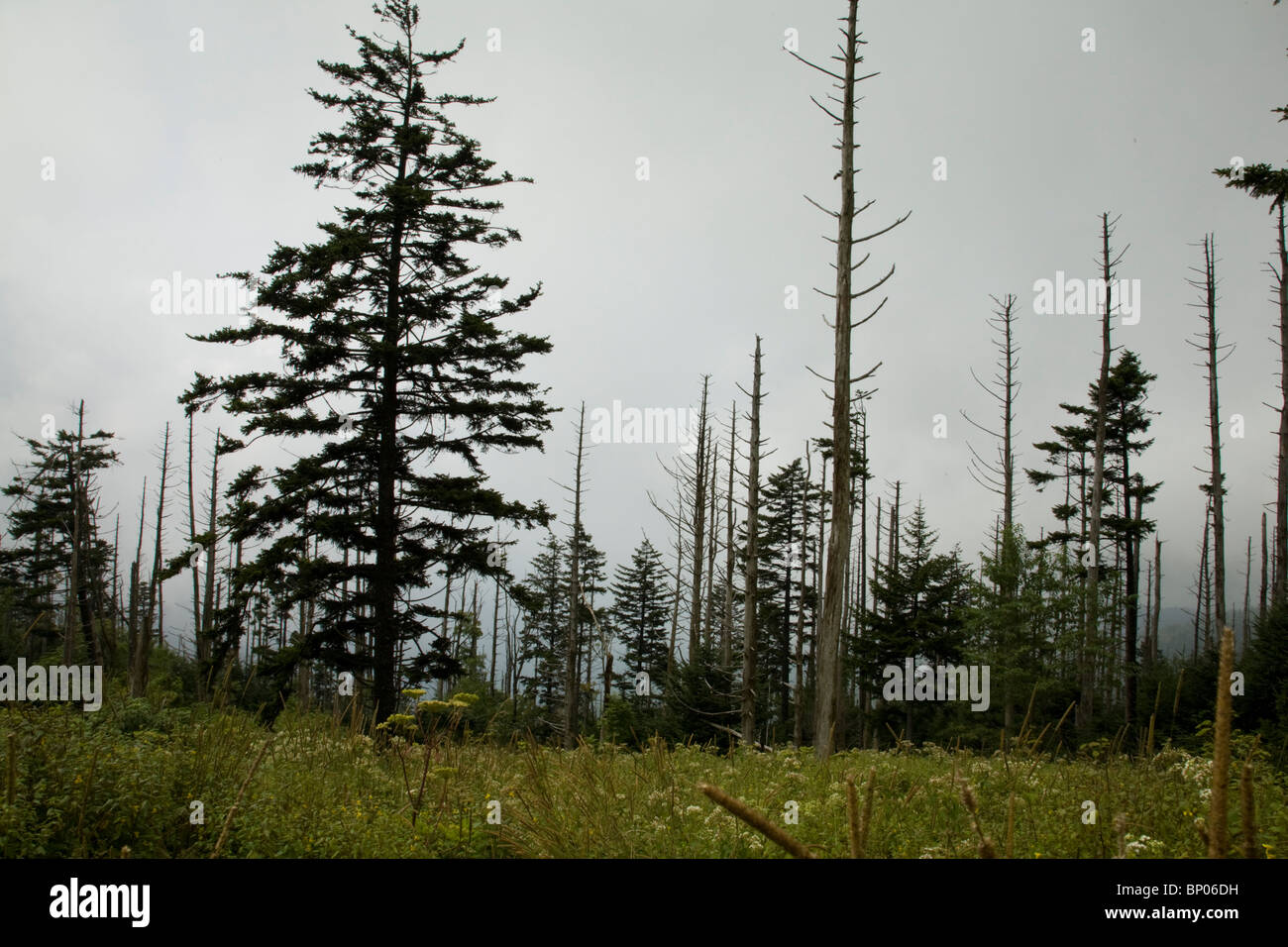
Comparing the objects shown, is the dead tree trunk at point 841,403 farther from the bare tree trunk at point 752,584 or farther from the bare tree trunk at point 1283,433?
the bare tree trunk at point 1283,433

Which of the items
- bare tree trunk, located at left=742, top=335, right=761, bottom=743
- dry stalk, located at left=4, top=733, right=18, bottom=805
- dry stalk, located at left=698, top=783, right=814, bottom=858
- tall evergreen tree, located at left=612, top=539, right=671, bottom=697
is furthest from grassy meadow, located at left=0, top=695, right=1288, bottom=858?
tall evergreen tree, located at left=612, top=539, right=671, bottom=697

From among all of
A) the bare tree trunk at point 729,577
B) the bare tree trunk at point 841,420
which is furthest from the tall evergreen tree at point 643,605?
the bare tree trunk at point 841,420

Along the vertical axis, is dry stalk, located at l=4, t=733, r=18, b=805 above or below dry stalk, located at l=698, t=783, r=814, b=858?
below

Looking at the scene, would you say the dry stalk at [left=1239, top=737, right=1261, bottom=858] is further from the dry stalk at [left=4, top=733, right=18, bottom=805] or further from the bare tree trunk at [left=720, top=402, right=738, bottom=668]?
the bare tree trunk at [left=720, top=402, right=738, bottom=668]

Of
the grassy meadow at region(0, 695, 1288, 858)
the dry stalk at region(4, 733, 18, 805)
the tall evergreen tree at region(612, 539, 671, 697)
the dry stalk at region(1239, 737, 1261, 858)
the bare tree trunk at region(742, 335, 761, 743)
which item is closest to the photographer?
the dry stalk at region(1239, 737, 1261, 858)

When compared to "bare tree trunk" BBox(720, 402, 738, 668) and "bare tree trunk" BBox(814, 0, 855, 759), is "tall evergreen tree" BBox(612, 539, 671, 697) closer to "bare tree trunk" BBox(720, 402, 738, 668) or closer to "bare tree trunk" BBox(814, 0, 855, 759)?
"bare tree trunk" BBox(720, 402, 738, 668)

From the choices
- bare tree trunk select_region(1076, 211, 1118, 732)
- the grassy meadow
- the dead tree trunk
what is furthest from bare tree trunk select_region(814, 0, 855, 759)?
bare tree trunk select_region(1076, 211, 1118, 732)

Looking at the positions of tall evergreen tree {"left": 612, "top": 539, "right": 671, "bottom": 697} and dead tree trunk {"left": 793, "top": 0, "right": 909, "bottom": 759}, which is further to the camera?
tall evergreen tree {"left": 612, "top": 539, "right": 671, "bottom": 697}

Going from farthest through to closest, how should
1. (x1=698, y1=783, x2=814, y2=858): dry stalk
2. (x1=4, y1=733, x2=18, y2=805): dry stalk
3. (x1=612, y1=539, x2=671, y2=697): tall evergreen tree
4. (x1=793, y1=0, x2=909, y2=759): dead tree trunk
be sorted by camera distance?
(x1=612, y1=539, x2=671, y2=697): tall evergreen tree, (x1=793, y1=0, x2=909, y2=759): dead tree trunk, (x1=4, y1=733, x2=18, y2=805): dry stalk, (x1=698, y1=783, x2=814, y2=858): dry stalk
